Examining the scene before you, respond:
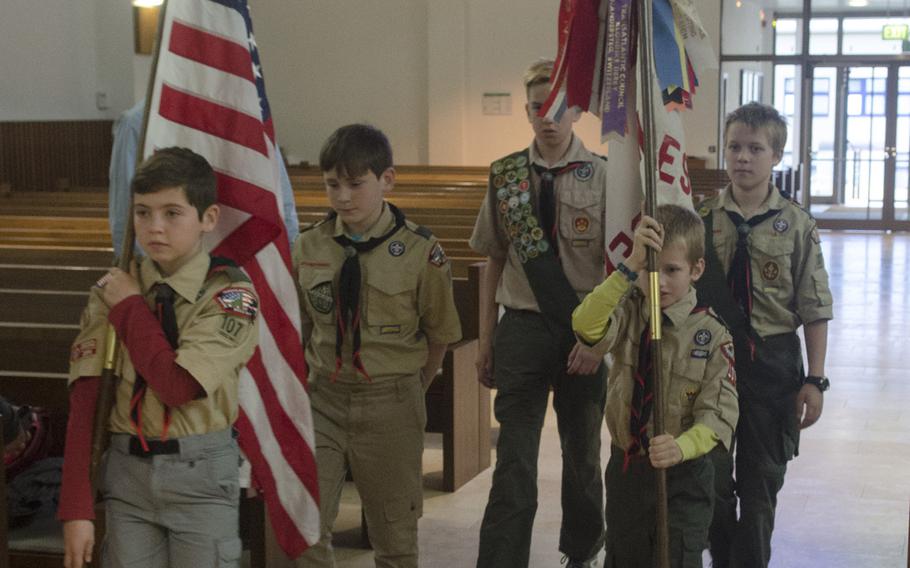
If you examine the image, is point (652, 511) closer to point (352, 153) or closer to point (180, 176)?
point (352, 153)

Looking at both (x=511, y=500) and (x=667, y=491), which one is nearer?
(x=667, y=491)

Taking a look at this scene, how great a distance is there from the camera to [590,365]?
3488 millimetres

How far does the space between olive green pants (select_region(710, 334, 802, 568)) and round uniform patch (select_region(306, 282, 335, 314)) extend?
3.78 feet

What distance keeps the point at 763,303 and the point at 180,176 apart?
174 cm

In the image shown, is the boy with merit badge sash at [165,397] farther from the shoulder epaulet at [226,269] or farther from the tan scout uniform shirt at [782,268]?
the tan scout uniform shirt at [782,268]

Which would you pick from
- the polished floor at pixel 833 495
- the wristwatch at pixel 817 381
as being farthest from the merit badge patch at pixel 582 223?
the polished floor at pixel 833 495

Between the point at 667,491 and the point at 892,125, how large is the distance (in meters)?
14.8

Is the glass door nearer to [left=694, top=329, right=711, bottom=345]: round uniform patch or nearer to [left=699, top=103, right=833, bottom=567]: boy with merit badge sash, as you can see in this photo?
[left=699, top=103, right=833, bottom=567]: boy with merit badge sash

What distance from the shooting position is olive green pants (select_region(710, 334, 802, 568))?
347 centimetres

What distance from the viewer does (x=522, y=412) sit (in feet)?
11.7

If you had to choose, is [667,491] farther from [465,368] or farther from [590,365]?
[465,368]

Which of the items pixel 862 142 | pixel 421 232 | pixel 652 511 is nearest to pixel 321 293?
pixel 421 232

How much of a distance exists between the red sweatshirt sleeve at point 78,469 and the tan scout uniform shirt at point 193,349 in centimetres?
6

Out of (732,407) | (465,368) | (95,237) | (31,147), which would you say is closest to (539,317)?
(732,407)
